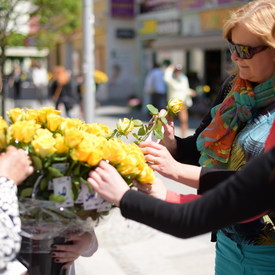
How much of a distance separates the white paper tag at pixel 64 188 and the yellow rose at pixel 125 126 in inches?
16.7

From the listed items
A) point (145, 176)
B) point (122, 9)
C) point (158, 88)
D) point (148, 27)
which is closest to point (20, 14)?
point (158, 88)

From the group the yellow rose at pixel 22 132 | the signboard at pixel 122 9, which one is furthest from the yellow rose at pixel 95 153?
the signboard at pixel 122 9

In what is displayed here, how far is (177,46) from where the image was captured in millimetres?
18016

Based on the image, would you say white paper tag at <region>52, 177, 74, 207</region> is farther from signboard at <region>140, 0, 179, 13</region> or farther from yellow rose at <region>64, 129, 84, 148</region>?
signboard at <region>140, 0, 179, 13</region>

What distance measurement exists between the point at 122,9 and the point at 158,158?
895 inches

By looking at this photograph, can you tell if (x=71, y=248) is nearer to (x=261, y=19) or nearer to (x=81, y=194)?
(x=81, y=194)

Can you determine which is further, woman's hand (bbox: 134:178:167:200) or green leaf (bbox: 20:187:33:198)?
woman's hand (bbox: 134:178:167:200)

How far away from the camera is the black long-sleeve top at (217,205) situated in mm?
1515

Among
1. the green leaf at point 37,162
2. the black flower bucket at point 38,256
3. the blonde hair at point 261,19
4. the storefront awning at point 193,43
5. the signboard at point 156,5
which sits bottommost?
the black flower bucket at point 38,256

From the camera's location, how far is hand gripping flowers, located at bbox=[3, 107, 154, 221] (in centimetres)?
170

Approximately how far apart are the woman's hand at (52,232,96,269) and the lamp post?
672 centimetres

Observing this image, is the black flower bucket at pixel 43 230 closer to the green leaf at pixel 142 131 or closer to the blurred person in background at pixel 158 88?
the green leaf at pixel 142 131

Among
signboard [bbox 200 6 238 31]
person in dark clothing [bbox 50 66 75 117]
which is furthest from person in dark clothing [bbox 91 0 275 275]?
signboard [bbox 200 6 238 31]

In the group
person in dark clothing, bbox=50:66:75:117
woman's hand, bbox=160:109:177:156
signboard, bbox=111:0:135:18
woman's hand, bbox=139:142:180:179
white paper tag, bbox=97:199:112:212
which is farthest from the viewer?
signboard, bbox=111:0:135:18
